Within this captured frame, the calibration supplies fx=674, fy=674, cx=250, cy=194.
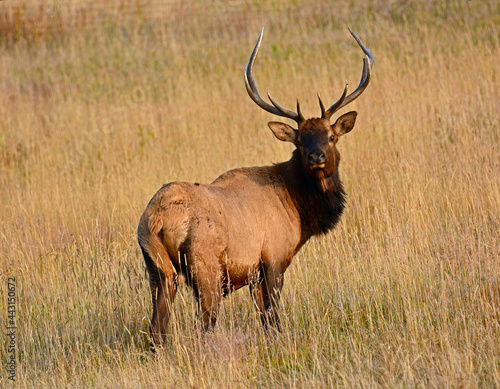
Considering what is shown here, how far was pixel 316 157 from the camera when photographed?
6.32 meters

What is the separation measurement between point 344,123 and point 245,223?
79.0 inches

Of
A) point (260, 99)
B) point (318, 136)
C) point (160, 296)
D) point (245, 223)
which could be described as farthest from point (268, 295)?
point (260, 99)

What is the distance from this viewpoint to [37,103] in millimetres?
14836

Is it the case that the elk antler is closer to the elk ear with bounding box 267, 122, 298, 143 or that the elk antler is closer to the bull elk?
the bull elk

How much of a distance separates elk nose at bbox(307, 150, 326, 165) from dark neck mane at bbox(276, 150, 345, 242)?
0.41 metres

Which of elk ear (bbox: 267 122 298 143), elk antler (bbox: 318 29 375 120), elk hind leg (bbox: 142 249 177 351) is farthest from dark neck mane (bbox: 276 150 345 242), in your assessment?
elk hind leg (bbox: 142 249 177 351)

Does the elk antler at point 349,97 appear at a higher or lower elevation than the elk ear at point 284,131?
higher

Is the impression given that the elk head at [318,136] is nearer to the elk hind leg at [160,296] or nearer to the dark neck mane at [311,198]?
the dark neck mane at [311,198]

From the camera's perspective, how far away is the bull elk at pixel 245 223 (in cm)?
523

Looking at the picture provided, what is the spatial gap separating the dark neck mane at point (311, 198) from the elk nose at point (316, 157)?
412 mm

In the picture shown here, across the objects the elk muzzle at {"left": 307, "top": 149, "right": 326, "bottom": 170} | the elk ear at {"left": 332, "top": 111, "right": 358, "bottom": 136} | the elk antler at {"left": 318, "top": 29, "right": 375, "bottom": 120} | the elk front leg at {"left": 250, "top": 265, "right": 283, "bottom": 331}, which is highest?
the elk antler at {"left": 318, "top": 29, "right": 375, "bottom": 120}

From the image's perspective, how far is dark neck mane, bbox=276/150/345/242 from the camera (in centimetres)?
667

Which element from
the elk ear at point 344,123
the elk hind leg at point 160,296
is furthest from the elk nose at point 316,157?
the elk hind leg at point 160,296

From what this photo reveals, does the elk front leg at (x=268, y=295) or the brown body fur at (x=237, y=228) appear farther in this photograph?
the elk front leg at (x=268, y=295)
